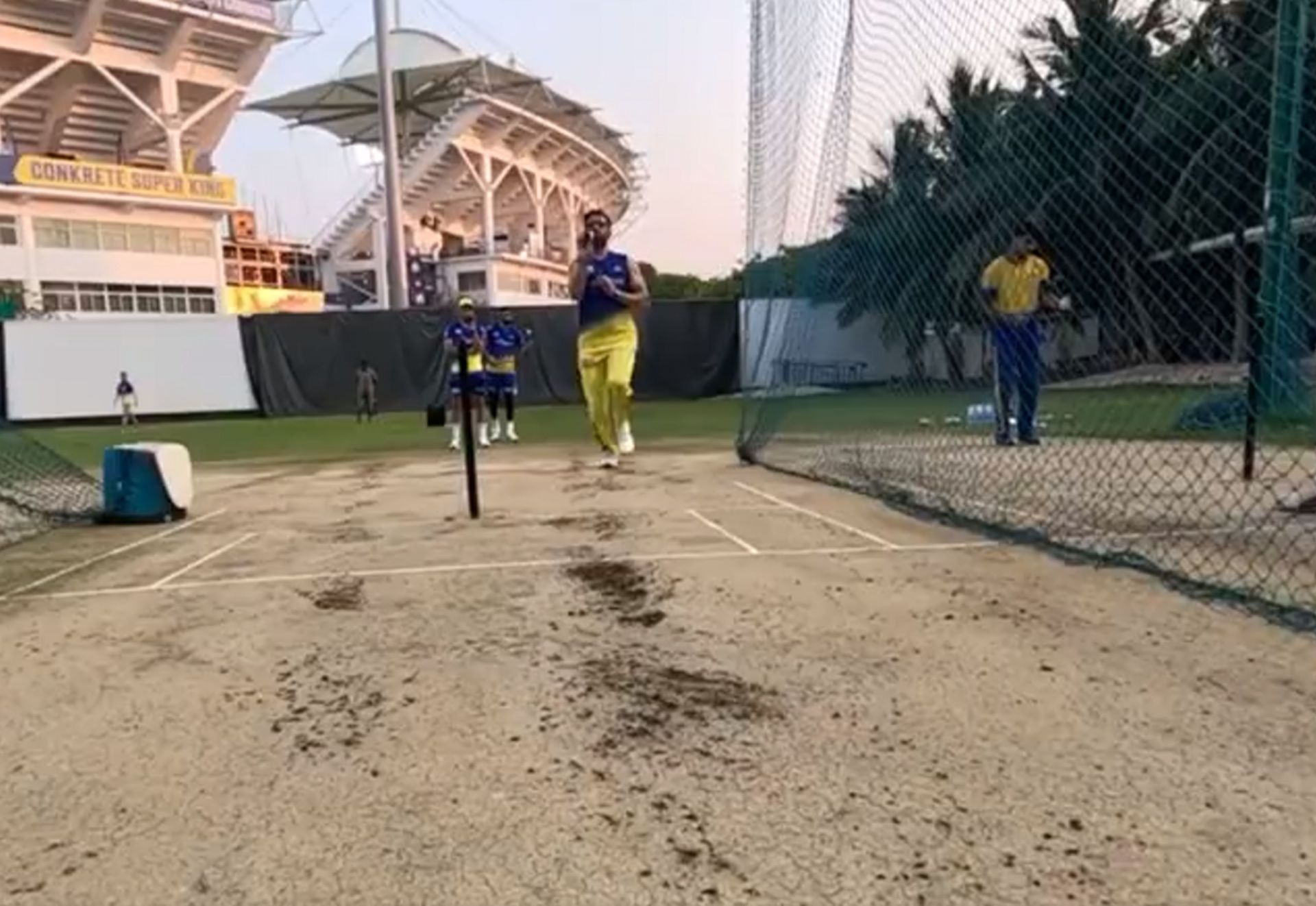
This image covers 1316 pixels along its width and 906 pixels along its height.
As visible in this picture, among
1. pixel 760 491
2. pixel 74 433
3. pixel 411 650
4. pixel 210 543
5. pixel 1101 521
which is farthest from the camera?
pixel 74 433

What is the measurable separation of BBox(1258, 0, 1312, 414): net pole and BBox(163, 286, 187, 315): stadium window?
45.7 meters

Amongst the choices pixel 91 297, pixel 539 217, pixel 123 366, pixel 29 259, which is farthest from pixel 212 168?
pixel 123 366

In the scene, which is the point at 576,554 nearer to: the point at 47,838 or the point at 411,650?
the point at 411,650

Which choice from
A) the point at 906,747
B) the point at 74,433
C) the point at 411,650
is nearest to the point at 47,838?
the point at 411,650

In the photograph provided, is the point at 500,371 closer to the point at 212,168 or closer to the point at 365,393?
the point at 365,393

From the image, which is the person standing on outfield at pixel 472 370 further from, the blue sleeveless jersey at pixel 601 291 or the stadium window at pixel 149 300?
the stadium window at pixel 149 300

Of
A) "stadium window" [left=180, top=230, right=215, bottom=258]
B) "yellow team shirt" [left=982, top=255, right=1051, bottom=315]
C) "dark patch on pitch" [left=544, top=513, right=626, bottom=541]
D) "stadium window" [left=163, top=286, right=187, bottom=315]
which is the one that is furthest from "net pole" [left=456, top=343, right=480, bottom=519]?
"stadium window" [left=180, top=230, right=215, bottom=258]

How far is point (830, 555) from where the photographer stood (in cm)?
414

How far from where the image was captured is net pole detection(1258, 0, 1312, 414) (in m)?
3.79

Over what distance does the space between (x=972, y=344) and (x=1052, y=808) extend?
21.2 feet

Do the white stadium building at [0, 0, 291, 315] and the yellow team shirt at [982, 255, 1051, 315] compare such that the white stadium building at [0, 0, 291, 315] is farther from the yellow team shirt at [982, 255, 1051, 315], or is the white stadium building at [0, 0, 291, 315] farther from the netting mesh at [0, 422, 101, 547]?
the yellow team shirt at [982, 255, 1051, 315]

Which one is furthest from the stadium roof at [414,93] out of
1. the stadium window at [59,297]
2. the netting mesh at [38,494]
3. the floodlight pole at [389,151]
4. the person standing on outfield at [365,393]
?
the netting mesh at [38,494]

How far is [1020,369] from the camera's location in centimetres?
720

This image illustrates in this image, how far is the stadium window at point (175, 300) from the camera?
4416 cm
